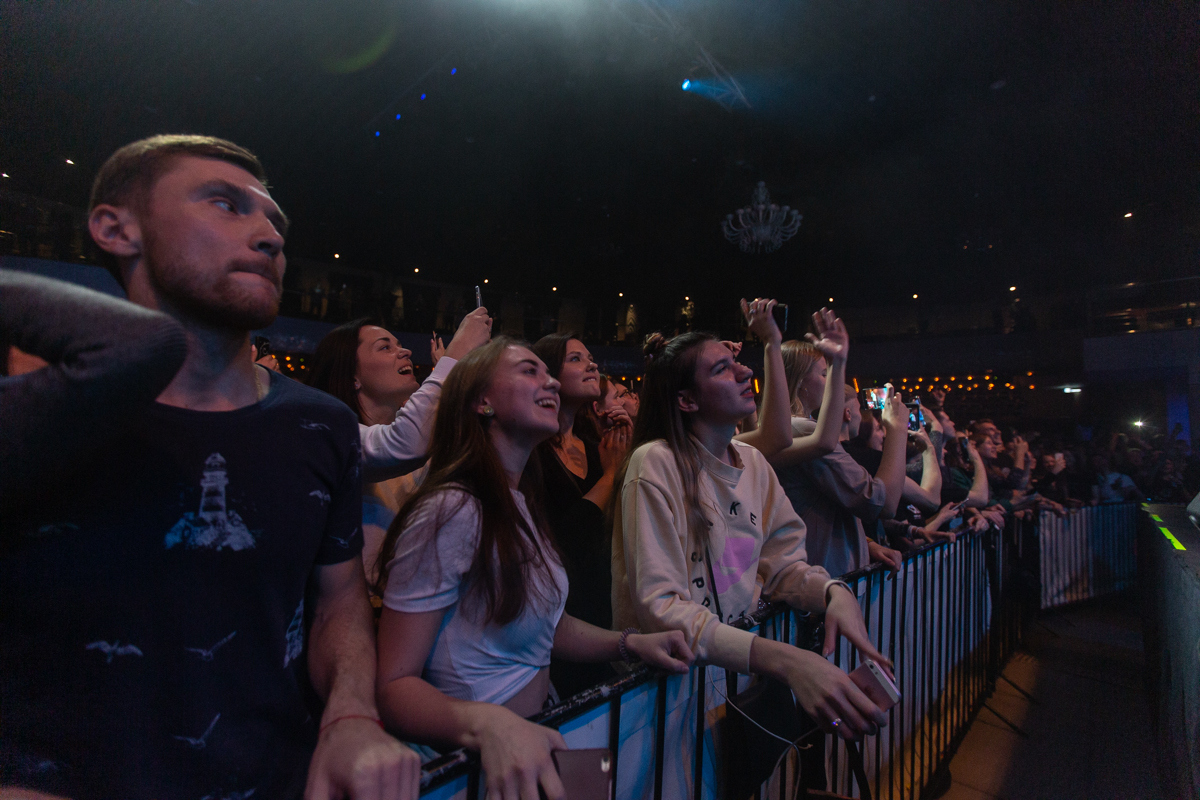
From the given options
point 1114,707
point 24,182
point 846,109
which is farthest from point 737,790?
point 24,182

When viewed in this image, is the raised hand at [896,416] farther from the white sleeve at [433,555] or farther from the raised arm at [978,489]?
the white sleeve at [433,555]

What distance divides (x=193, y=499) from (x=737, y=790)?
1.46 meters

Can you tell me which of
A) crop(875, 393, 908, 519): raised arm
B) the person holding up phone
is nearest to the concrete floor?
the person holding up phone

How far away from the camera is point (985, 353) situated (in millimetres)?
15914

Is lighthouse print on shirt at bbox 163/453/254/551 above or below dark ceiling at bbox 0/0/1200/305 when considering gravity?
below

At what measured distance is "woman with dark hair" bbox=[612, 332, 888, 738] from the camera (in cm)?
120

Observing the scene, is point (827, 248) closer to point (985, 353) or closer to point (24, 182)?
point (985, 353)

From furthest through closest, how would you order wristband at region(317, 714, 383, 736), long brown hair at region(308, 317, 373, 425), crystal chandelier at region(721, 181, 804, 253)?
1. crystal chandelier at region(721, 181, 804, 253)
2. long brown hair at region(308, 317, 373, 425)
3. wristband at region(317, 714, 383, 736)

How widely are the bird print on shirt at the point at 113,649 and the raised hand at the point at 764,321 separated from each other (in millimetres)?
2009

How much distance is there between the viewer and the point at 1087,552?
597cm

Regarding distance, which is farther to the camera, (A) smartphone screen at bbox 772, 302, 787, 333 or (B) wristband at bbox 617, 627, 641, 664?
(A) smartphone screen at bbox 772, 302, 787, 333

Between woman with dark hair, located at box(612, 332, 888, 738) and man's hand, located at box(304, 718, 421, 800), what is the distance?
75 cm

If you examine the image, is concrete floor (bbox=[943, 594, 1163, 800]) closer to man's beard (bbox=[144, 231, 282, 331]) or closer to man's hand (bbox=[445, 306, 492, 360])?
man's hand (bbox=[445, 306, 492, 360])

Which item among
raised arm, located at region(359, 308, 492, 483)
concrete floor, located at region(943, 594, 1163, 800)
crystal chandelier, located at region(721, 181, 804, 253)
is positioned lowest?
concrete floor, located at region(943, 594, 1163, 800)
